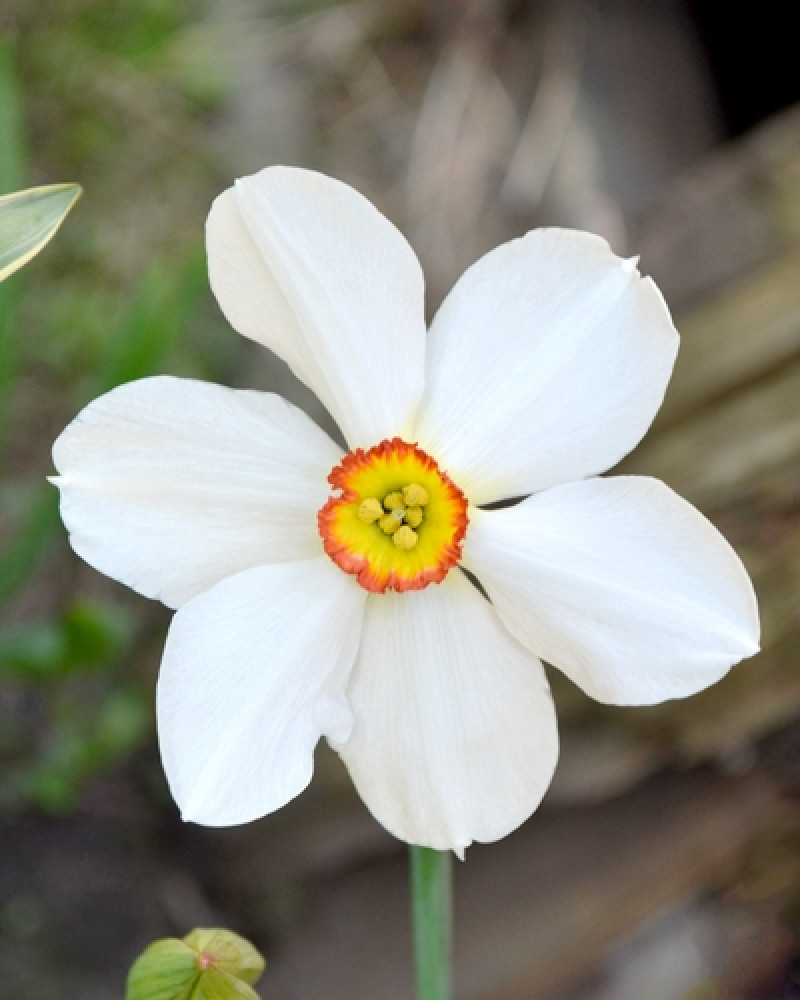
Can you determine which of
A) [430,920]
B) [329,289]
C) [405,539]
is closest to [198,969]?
[430,920]

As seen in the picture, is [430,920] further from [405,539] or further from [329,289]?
[329,289]

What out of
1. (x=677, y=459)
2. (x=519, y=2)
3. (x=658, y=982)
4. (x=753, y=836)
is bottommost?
(x=658, y=982)

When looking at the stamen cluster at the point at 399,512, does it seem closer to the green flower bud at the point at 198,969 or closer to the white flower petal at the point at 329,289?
the white flower petal at the point at 329,289

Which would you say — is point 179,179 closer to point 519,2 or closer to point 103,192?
point 103,192

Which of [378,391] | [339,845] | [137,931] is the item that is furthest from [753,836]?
[378,391]

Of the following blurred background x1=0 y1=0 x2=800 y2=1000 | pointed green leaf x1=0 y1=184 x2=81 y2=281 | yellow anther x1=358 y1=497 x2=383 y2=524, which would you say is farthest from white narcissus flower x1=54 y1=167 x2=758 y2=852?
blurred background x1=0 y1=0 x2=800 y2=1000

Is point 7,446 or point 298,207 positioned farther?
point 7,446
